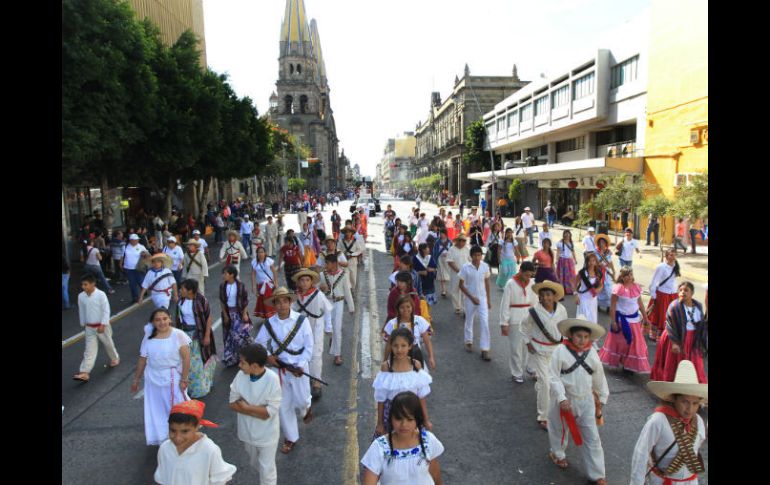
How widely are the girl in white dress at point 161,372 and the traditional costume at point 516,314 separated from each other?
399 cm

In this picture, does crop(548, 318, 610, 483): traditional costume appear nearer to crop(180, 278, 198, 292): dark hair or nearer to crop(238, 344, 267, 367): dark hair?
crop(238, 344, 267, 367): dark hair

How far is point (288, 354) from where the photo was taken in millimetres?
5438

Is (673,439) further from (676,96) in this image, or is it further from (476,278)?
(676,96)

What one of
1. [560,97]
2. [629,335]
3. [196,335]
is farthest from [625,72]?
[196,335]

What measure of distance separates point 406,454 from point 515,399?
3.57 metres

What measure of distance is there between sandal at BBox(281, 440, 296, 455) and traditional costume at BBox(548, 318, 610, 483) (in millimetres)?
2617

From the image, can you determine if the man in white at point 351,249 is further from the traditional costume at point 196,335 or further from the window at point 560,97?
the window at point 560,97

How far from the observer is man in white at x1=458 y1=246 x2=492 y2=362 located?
7945 mm

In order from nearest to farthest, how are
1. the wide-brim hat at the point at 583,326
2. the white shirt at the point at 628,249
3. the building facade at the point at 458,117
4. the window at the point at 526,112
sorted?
the wide-brim hat at the point at 583,326, the white shirt at the point at 628,249, the window at the point at 526,112, the building facade at the point at 458,117

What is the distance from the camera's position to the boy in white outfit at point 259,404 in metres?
4.25

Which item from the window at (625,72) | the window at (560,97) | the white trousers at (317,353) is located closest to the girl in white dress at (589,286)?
the white trousers at (317,353)

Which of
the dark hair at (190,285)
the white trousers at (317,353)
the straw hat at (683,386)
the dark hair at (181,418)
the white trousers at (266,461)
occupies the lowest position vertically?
the white trousers at (266,461)
